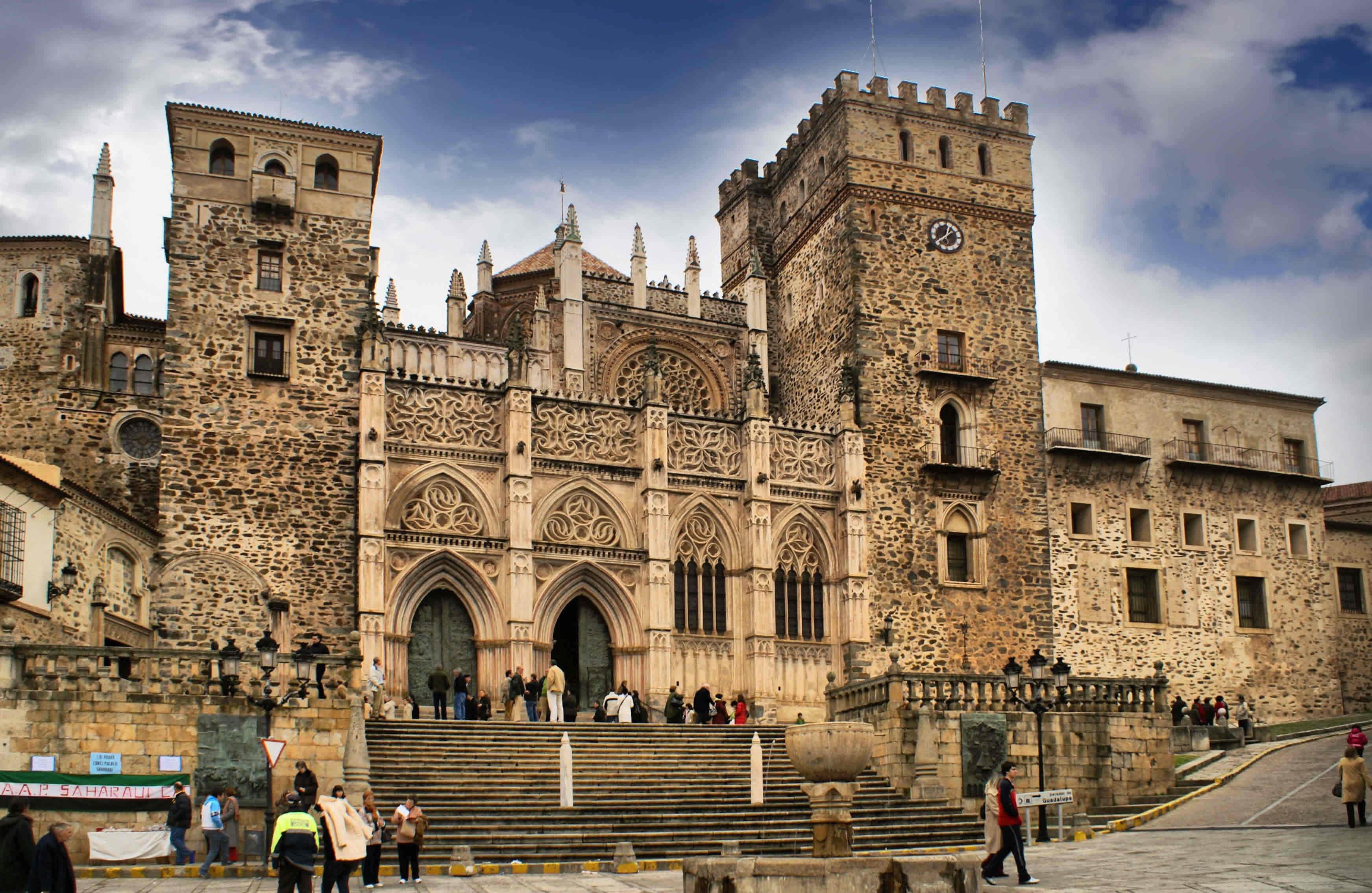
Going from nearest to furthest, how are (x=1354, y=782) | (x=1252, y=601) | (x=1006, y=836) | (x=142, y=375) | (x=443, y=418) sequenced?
(x=1006, y=836) < (x=1354, y=782) < (x=443, y=418) < (x=142, y=375) < (x=1252, y=601)

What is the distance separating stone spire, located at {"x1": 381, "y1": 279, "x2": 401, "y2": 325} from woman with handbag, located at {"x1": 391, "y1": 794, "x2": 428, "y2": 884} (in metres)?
23.9

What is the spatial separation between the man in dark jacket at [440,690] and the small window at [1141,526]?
2126cm

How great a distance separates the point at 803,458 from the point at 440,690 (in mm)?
11738

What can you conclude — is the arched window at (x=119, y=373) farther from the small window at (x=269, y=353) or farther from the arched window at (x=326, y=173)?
the arched window at (x=326, y=173)

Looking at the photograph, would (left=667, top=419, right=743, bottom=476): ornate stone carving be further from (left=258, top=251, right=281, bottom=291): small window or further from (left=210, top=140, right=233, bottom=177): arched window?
(left=210, top=140, right=233, bottom=177): arched window

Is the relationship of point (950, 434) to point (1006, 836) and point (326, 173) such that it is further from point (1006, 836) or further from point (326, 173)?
point (1006, 836)

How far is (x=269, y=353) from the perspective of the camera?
3447 cm

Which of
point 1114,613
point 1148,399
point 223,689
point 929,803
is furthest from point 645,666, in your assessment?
point 1148,399

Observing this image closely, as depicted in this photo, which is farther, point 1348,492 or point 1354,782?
point 1348,492

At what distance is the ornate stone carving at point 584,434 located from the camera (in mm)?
35312

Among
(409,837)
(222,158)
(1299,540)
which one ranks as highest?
(222,158)

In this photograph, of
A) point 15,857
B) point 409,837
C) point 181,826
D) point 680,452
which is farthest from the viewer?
point 680,452

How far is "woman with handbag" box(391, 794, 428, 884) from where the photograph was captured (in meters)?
19.6

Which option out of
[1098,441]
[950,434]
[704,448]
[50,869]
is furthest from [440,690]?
[1098,441]
